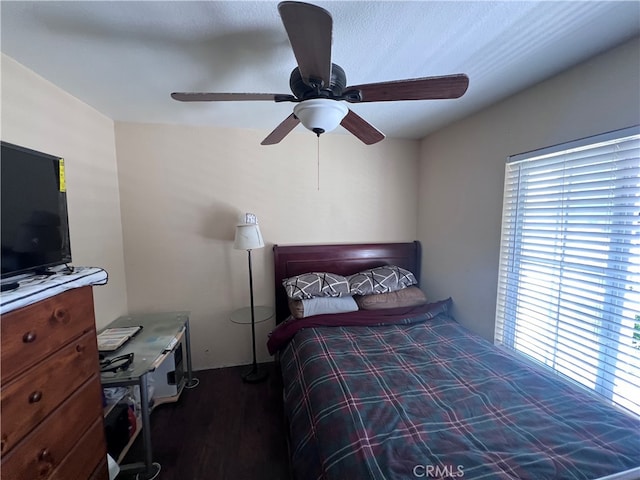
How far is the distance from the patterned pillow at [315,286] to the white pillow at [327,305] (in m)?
0.04

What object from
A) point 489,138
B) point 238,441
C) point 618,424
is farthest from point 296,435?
point 489,138

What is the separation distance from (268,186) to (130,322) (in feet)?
5.58

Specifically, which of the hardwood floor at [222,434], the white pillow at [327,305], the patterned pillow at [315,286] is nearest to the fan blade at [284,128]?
the patterned pillow at [315,286]

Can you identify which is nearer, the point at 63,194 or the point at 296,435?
the point at 63,194

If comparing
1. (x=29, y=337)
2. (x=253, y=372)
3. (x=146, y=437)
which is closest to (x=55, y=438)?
(x=29, y=337)

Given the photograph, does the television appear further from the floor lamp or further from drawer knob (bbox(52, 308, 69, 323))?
the floor lamp

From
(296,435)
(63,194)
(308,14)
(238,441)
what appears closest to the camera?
(308,14)

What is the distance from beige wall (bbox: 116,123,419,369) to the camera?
7.92 ft

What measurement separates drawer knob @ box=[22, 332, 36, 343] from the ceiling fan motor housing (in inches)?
53.5

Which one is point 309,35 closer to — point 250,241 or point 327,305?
point 250,241

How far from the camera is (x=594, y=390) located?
1.46 m

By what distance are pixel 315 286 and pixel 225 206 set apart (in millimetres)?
1177

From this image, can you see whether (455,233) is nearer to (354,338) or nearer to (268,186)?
(354,338)

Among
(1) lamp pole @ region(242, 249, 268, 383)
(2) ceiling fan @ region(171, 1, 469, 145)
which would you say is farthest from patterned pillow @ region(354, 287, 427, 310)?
(2) ceiling fan @ region(171, 1, 469, 145)
